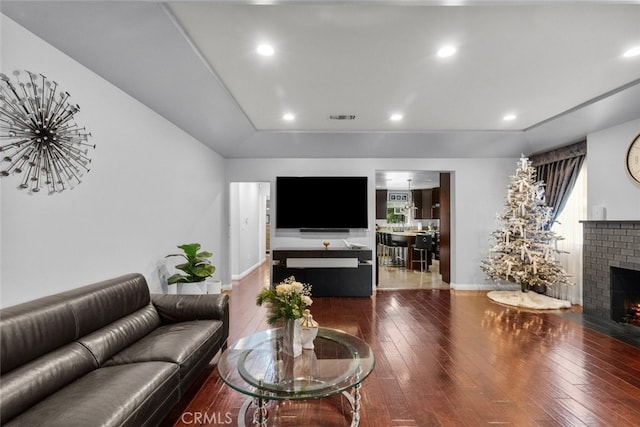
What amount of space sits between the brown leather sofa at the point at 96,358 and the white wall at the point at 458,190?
3.55 m

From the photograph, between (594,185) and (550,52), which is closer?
(550,52)

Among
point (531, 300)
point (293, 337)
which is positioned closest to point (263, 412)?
point (293, 337)

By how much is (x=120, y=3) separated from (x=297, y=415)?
10.1 ft

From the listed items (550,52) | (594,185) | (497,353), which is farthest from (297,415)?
(594,185)

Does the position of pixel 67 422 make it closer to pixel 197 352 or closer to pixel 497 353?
pixel 197 352

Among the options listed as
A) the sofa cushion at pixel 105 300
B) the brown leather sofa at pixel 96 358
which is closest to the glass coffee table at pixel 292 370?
the brown leather sofa at pixel 96 358

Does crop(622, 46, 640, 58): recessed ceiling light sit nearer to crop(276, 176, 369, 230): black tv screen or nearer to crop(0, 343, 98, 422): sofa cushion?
crop(276, 176, 369, 230): black tv screen

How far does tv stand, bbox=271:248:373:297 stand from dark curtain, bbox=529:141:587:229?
11.1 ft

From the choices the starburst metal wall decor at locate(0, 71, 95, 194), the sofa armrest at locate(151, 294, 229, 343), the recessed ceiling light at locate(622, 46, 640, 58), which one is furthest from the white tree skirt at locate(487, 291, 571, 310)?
the starburst metal wall decor at locate(0, 71, 95, 194)

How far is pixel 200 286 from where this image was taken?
3.69 metres

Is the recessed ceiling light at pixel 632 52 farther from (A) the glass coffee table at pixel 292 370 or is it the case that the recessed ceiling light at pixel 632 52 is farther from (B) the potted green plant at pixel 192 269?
(B) the potted green plant at pixel 192 269

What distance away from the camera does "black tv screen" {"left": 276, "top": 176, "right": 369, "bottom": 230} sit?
589 centimetres

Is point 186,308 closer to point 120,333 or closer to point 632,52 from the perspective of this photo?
point 120,333

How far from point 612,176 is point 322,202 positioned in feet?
14.4
